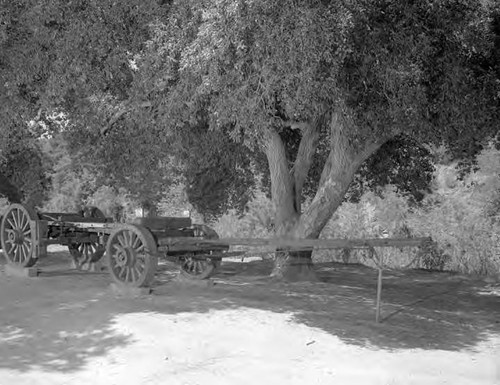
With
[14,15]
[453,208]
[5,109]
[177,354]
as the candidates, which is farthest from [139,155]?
[453,208]

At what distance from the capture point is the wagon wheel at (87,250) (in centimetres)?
1269

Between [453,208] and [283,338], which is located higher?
[453,208]

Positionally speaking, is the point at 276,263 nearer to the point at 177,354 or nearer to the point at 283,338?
the point at 283,338

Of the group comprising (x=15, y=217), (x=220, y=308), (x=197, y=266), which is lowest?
(x=220, y=308)

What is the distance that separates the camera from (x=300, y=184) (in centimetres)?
1309

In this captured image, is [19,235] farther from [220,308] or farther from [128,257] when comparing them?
[220,308]

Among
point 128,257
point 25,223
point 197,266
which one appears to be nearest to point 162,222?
point 128,257

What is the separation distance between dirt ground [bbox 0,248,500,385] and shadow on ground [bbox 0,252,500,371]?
0.9 inches

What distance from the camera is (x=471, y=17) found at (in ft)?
34.4

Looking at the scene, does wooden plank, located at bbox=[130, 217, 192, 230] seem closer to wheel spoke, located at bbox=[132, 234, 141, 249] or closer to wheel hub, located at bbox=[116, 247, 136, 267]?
wheel spoke, located at bbox=[132, 234, 141, 249]

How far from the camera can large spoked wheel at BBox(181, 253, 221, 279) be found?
36.5ft

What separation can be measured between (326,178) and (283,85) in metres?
3.68

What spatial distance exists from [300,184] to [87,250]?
467 centimetres

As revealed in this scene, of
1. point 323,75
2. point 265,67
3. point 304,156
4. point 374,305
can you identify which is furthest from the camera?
point 304,156
